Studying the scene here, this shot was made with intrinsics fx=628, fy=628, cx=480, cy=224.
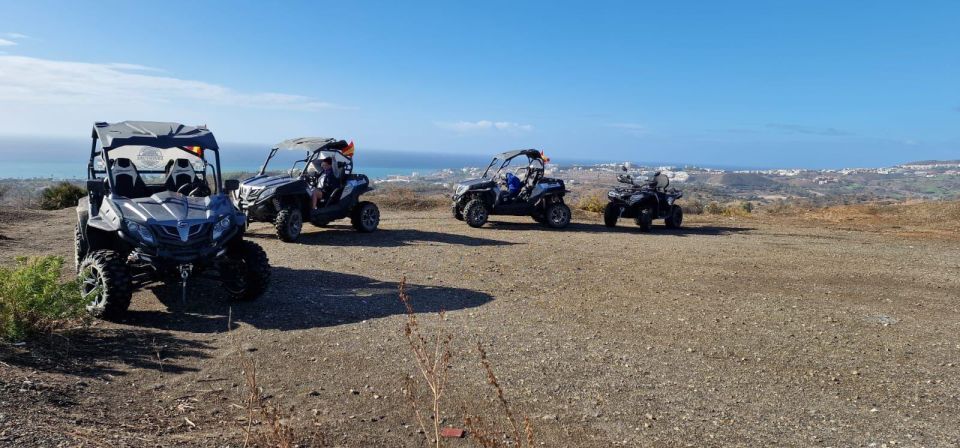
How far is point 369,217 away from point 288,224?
2.37 m

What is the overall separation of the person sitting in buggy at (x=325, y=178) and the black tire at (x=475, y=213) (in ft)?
10.7

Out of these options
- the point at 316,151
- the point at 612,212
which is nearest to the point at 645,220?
the point at 612,212

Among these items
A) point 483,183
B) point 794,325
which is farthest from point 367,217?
point 794,325

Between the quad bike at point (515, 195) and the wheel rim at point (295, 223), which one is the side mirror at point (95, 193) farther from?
the quad bike at point (515, 195)

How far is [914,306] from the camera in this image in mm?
7883

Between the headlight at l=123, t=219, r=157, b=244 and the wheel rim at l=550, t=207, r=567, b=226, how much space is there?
1066 cm

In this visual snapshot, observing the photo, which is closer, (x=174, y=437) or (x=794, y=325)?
(x=174, y=437)

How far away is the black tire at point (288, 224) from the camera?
11812 millimetres

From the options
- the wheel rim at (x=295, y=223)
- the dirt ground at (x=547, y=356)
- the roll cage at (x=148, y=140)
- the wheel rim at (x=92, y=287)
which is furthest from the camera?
the wheel rim at (x=295, y=223)

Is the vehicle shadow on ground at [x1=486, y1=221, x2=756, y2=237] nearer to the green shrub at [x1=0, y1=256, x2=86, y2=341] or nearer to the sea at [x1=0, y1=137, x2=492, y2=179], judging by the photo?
the sea at [x1=0, y1=137, x2=492, y2=179]

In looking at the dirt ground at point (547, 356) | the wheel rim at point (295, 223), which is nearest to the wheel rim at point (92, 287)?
the dirt ground at point (547, 356)

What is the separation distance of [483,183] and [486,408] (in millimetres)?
11152

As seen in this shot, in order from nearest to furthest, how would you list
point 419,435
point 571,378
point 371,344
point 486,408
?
point 419,435
point 486,408
point 571,378
point 371,344

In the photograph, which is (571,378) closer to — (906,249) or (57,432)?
(57,432)
